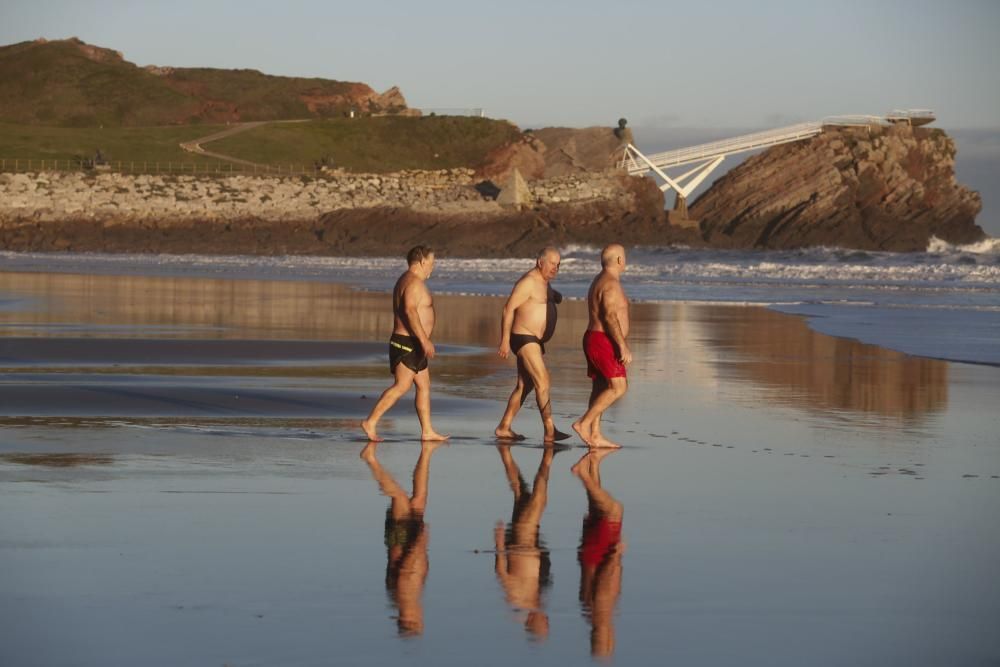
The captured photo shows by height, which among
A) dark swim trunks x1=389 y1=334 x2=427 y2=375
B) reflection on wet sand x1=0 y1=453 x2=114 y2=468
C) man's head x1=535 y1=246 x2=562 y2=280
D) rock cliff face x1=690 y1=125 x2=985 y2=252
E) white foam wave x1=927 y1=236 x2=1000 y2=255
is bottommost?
reflection on wet sand x1=0 y1=453 x2=114 y2=468

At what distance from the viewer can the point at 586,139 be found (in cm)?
9062

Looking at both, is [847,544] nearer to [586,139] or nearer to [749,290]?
[749,290]

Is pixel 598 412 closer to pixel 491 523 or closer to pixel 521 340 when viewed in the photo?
pixel 521 340

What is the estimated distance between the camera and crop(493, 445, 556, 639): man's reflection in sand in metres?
5.52

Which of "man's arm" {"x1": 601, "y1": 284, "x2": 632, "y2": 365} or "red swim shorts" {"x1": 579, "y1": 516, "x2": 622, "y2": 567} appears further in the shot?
"man's arm" {"x1": 601, "y1": 284, "x2": 632, "y2": 365}

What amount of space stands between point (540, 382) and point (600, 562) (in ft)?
14.1

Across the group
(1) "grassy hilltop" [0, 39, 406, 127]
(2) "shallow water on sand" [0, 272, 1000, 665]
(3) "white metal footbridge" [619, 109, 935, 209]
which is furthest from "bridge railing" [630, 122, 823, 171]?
(2) "shallow water on sand" [0, 272, 1000, 665]

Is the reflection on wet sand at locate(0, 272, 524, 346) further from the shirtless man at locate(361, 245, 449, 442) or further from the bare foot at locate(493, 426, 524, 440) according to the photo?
the bare foot at locate(493, 426, 524, 440)

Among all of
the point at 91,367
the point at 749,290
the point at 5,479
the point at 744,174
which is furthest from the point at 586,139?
the point at 5,479

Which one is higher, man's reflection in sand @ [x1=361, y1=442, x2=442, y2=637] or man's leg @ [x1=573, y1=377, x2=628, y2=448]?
man's leg @ [x1=573, y1=377, x2=628, y2=448]

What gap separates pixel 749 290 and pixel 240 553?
3072 cm

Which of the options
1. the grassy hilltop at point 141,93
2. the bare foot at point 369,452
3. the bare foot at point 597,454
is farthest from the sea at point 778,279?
the grassy hilltop at point 141,93

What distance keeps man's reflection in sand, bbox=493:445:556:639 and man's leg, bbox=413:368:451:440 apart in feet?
5.11

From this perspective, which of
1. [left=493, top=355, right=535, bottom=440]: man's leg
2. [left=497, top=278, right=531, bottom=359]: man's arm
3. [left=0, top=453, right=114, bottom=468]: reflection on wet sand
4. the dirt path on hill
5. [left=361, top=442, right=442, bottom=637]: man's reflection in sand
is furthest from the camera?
the dirt path on hill
